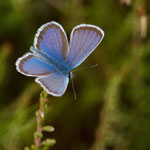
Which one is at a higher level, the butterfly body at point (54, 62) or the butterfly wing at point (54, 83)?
the butterfly body at point (54, 62)

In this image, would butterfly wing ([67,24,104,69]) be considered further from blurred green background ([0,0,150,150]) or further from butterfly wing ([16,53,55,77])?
blurred green background ([0,0,150,150])

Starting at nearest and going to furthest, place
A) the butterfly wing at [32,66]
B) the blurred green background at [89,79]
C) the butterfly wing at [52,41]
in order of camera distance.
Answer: the butterfly wing at [32,66] < the butterfly wing at [52,41] < the blurred green background at [89,79]

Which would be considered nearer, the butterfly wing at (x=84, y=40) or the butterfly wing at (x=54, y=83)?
the butterfly wing at (x=54, y=83)

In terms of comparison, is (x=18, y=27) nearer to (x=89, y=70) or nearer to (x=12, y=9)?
(x=12, y=9)

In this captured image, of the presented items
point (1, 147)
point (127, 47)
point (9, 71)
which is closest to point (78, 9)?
point (127, 47)

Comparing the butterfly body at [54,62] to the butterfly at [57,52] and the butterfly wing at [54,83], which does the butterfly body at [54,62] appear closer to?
the butterfly at [57,52]

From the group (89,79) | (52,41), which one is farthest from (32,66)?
(89,79)

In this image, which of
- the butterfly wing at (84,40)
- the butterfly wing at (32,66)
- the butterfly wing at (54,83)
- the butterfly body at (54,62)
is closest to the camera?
the butterfly wing at (54,83)

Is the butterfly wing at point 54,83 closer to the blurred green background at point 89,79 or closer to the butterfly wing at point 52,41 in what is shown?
the butterfly wing at point 52,41

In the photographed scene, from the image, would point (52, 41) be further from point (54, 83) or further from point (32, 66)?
point (54, 83)

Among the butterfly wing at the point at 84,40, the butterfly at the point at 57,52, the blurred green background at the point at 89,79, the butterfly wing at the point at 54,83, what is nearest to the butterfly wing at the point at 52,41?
the butterfly at the point at 57,52
